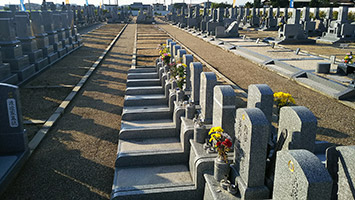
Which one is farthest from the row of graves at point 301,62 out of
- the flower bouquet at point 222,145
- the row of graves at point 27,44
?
the row of graves at point 27,44

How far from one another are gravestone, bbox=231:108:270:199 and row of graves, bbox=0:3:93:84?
911cm

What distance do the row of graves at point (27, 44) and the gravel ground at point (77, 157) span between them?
3747 millimetres

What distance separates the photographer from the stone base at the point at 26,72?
11.0 metres

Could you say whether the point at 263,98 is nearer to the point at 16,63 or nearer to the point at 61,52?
the point at 16,63

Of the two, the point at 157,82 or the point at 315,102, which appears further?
the point at 157,82

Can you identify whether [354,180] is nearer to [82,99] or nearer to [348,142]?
[348,142]

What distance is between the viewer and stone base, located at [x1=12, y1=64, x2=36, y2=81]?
10972 mm

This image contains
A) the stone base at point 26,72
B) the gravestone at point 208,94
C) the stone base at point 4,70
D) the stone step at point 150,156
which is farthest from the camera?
the stone base at point 26,72

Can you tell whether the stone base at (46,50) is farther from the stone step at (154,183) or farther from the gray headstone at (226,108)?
the gray headstone at (226,108)

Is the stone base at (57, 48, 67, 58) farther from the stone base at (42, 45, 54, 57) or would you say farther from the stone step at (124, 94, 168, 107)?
the stone step at (124, 94, 168, 107)

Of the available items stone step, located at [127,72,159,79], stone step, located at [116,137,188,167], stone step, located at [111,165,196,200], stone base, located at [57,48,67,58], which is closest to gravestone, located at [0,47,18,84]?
stone step, located at [127,72,159,79]

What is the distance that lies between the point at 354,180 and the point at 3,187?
4830 mm

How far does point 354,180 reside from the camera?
2770mm

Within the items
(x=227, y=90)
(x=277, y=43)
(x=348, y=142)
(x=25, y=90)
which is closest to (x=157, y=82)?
(x=25, y=90)
